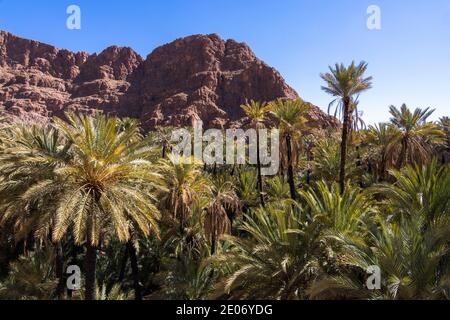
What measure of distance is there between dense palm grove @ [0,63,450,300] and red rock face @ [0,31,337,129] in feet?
244

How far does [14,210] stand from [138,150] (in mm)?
4956

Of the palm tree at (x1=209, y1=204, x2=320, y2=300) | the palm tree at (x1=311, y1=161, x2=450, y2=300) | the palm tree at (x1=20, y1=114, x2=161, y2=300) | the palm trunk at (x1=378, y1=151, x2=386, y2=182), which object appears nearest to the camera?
the palm tree at (x1=311, y1=161, x2=450, y2=300)

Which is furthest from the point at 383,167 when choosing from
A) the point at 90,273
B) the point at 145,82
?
the point at 145,82

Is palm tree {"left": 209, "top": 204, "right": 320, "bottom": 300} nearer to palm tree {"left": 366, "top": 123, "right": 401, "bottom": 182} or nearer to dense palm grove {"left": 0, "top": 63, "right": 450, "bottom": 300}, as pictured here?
dense palm grove {"left": 0, "top": 63, "right": 450, "bottom": 300}

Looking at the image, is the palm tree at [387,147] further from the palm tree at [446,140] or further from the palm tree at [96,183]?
the palm tree at [96,183]

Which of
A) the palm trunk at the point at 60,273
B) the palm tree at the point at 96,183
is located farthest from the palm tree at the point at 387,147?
the palm trunk at the point at 60,273

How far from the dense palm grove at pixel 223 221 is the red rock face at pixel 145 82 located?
74.4 m

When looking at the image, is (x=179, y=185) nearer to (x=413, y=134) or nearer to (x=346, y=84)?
(x=346, y=84)

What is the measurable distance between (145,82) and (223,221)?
4728 inches

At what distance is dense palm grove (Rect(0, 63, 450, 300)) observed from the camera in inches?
319

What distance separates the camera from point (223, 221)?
15461mm

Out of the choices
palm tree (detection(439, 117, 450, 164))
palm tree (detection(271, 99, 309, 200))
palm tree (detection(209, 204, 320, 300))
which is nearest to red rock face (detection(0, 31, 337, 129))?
palm tree (detection(439, 117, 450, 164))
